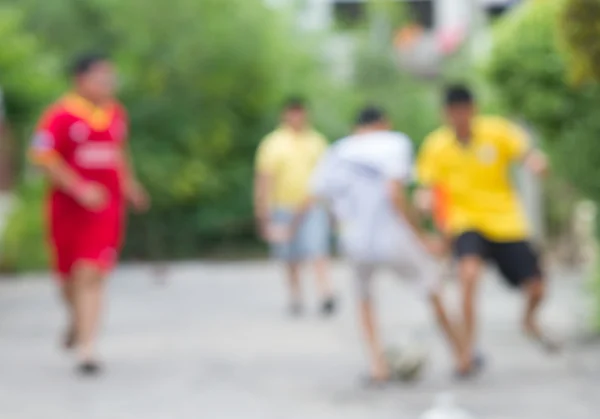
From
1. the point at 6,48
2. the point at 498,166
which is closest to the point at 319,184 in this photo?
the point at 498,166

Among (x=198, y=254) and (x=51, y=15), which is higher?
(x=51, y=15)

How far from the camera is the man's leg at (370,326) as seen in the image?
9.41 metres

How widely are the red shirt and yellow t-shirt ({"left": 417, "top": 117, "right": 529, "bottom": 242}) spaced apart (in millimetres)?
2003

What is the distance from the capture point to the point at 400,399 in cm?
880

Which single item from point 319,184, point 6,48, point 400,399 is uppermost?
point 6,48

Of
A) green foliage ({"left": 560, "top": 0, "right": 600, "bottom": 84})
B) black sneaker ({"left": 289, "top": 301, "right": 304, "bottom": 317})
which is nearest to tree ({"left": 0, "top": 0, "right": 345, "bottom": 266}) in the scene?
black sneaker ({"left": 289, "top": 301, "right": 304, "bottom": 317})

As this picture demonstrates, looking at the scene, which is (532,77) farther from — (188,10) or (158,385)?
(188,10)

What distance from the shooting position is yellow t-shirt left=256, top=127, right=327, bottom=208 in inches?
554

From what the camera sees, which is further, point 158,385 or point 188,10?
point 188,10

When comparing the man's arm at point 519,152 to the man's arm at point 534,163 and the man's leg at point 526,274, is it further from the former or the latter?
the man's leg at point 526,274

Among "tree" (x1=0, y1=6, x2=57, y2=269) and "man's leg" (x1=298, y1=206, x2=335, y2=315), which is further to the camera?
"tree" (x1=0, y1=6, x2=57, y2=269)

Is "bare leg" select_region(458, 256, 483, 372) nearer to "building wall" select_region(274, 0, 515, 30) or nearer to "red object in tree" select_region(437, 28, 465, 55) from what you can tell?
"building wall" select_region(274, 0, 515, 30)

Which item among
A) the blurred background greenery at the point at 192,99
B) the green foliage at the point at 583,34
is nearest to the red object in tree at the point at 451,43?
the blurred background greenery at the point at 192,99

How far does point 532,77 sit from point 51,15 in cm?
1581
